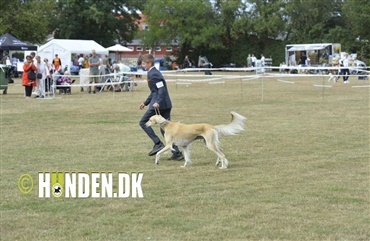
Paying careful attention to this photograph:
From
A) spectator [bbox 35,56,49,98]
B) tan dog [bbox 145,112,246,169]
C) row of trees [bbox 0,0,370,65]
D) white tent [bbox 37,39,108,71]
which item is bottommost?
tan dog [bbox 145,112,246,169]

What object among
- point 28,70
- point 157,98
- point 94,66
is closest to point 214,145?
point 157,98

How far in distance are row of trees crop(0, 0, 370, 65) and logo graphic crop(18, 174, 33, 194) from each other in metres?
56.4

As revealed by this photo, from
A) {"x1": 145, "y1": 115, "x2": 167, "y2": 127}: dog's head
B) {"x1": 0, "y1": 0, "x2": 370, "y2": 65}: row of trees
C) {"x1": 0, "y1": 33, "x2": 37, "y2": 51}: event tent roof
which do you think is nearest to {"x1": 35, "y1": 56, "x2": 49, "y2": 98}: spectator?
{"x1": 145, "y1": 115, "x2": 167, "y2": 127}: dog's head

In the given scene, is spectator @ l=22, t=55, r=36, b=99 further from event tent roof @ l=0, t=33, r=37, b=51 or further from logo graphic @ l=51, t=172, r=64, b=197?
event tent roof @ l=0, t=33, r=37, b=51

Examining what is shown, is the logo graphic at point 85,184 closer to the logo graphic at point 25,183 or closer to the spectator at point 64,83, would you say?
the logo graphic at point 25,183

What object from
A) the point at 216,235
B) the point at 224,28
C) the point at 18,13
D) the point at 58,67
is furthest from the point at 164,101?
the point at 224,28

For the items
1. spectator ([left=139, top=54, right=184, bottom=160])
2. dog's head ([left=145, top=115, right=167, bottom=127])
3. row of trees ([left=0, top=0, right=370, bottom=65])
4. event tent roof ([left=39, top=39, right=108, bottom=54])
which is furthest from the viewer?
row of trees ([left=0, top=0, right=370, bottom=65])

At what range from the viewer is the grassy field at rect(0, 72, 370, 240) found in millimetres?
6441

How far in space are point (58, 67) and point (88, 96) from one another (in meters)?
4.70

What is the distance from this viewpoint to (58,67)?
98.2 ft

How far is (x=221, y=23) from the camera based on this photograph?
72.8 m

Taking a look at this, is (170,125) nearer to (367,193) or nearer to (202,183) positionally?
(202,183)

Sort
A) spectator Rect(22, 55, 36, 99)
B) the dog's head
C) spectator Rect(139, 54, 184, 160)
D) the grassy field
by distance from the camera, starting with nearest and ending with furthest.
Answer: the grassy field → the dog's head → spectator Rect(139, 54, 184, 160) → spectator Rect(22, 55, 36, 99)

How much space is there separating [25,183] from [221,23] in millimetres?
65458
